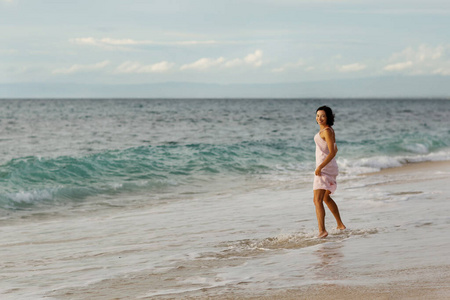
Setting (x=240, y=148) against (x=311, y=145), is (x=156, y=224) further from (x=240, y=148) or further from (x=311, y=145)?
(x=311, y=145)

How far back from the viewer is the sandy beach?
4.88 meters

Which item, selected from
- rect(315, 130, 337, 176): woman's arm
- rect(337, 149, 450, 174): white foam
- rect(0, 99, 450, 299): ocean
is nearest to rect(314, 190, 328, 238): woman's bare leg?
rect(0, 99, 450, 299): ocean

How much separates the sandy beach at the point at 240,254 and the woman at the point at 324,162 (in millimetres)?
362

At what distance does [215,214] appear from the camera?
30.6 ft

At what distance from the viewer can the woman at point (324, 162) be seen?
6984 millimetres

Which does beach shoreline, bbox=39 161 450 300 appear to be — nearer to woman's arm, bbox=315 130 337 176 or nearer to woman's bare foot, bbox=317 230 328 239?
woman's bare foot, bbox=317 230 328 239

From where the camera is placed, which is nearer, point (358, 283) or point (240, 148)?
point (358, 283)

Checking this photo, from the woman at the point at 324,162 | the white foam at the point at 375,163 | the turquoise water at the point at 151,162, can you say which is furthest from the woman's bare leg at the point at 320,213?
the white foam at the point at 375,163

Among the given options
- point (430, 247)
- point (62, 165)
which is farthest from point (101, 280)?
point (62, 165)

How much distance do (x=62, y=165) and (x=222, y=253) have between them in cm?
1062

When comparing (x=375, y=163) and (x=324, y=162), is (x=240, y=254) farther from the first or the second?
(x=375, y=163)

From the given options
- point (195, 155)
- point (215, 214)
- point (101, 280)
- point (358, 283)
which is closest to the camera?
point (358, 283)

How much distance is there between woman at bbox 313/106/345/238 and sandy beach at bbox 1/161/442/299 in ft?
1.19

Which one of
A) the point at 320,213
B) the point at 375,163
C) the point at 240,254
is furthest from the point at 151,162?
the point at 240,254
